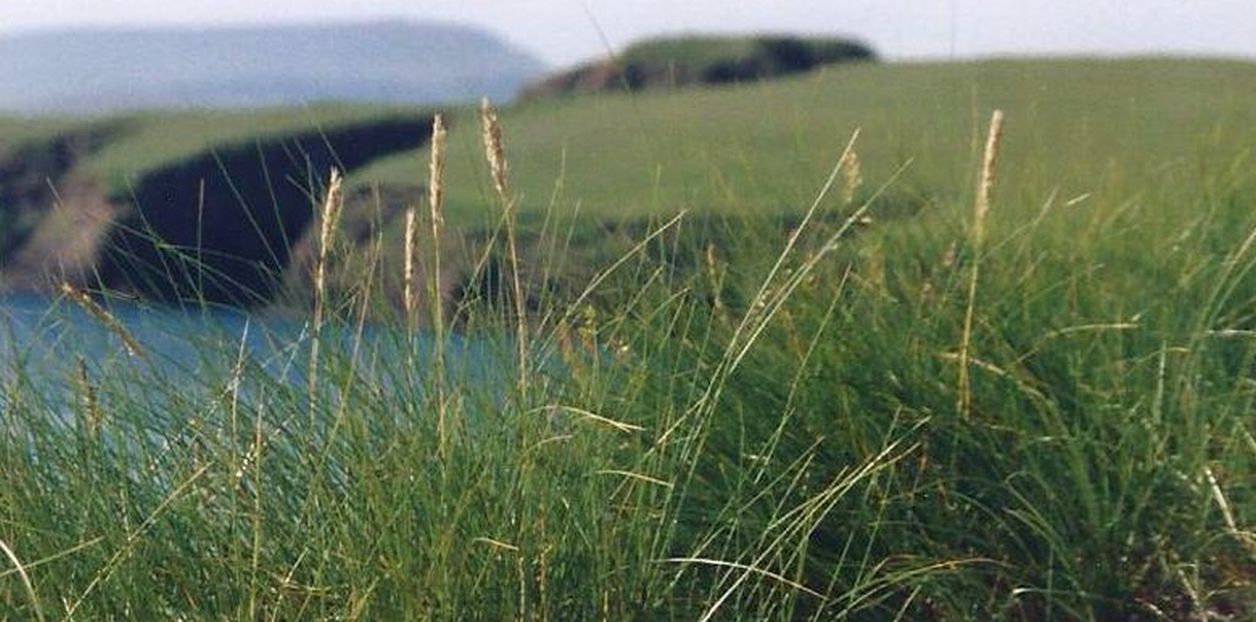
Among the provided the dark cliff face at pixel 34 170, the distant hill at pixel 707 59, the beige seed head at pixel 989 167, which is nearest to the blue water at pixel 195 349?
the beige seed head at pixel 989 167

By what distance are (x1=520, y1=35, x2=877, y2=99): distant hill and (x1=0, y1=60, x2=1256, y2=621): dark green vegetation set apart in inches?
757

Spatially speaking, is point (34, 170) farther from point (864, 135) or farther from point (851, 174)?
point (851, 174)

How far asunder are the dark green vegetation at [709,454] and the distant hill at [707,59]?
19234 millimetres

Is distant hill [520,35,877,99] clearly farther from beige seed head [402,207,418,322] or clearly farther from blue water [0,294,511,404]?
beige seed head [402,207,418,322]

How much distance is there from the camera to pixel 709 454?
8.00 ft

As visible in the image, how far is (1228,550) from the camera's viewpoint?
2.42 meters

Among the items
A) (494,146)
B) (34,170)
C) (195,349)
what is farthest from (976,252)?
(34,170)

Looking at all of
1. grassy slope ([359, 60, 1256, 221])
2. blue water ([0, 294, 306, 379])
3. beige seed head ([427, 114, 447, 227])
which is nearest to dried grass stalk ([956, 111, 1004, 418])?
grassy slope ([359, 60, 1256, 221])

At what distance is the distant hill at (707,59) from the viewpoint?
22.9m

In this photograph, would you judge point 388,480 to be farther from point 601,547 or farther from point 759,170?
point 759,170

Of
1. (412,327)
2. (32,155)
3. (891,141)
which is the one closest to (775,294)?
(412,327)

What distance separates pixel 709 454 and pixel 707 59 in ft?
68.4

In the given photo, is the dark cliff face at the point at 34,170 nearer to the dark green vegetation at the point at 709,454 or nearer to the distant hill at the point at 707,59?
the distant hill at the point at 707,59

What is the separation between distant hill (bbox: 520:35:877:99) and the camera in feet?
75.0
